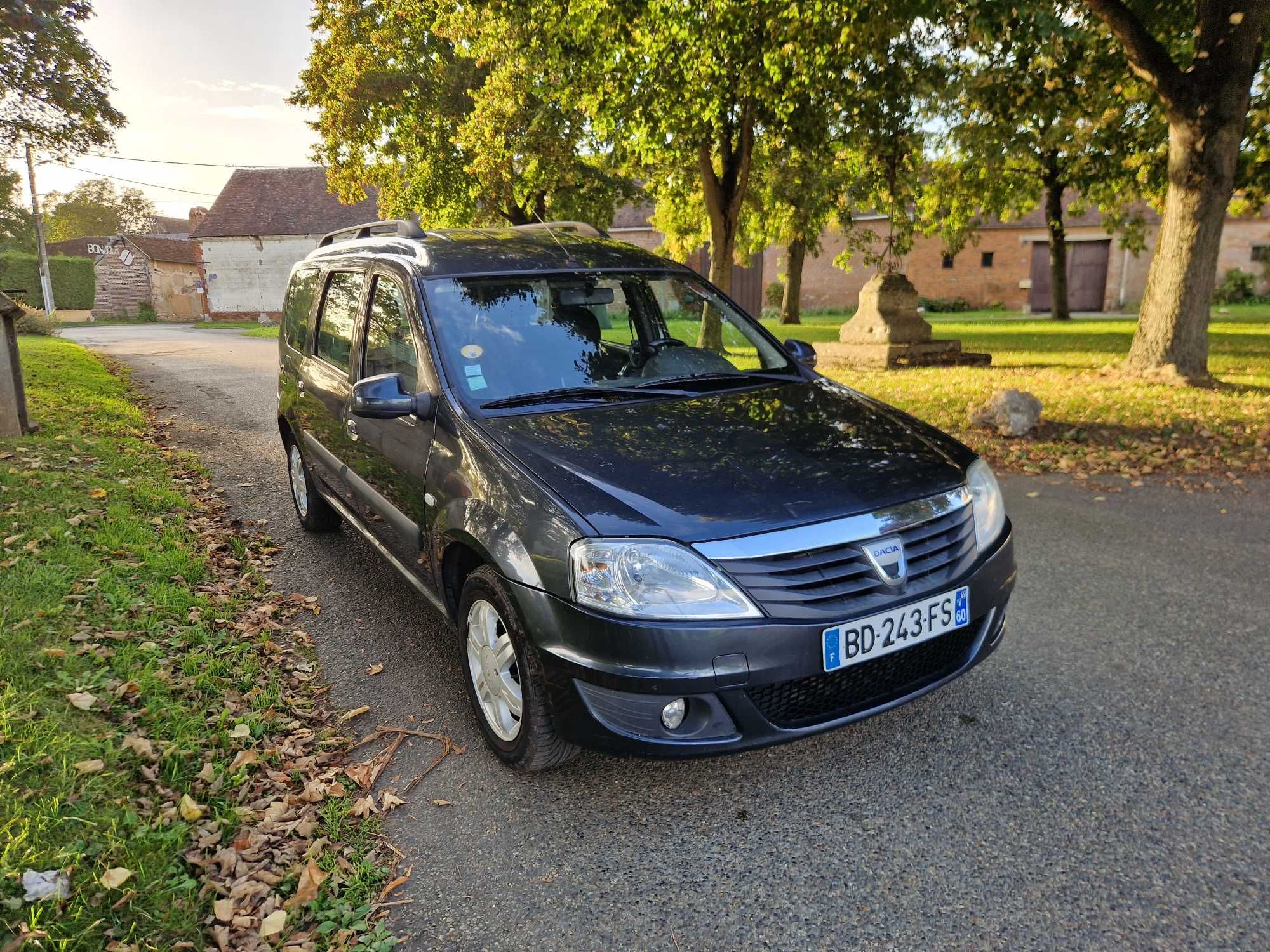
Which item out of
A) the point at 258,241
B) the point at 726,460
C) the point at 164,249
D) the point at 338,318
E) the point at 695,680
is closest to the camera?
the point at 695,680

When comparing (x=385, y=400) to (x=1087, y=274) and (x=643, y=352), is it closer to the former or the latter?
(x=643, y=352)

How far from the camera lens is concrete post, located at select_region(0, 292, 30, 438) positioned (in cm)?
757

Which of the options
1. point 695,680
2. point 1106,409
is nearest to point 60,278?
point 1106,409

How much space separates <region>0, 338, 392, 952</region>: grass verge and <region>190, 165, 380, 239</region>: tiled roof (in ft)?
146

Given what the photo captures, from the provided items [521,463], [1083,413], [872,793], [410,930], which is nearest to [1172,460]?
[1083,413]

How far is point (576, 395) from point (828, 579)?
1.37 m

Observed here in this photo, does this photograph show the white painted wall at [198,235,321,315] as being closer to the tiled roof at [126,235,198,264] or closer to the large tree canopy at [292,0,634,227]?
the tiled roof at [126,235,198,264]

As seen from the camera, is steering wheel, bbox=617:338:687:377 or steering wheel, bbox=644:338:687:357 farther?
steering wheel, bbox=644:338:687:357

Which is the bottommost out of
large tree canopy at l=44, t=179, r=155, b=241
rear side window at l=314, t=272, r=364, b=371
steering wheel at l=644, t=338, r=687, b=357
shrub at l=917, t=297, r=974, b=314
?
steering wheel at l=644, t=338, r=687, b=357

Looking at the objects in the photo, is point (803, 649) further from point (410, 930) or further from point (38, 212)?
point (38, 212)

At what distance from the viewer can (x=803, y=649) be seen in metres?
2.53

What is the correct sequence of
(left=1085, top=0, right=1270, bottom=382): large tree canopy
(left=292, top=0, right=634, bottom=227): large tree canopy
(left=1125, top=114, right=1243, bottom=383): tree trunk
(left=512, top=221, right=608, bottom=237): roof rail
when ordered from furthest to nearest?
(left=292, top=0, right=634, bottom=227): large tree canopy, (left=1125, top=114, right=1243, bottom=383): tree trunk, (left=1085, top=0, right=1270, bottom=382): large tree canopy, (left=512, top=221, right=608, bottom=237): roof rail

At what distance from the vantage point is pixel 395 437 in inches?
146

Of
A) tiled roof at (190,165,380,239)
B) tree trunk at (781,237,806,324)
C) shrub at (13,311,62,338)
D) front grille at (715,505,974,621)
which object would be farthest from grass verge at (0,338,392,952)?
tiled roof at (190,165,380,239)
